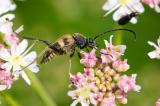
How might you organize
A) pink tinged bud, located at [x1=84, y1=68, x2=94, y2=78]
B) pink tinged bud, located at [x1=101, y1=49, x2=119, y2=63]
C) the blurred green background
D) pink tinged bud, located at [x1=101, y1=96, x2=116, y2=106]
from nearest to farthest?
pink tinged bud, located at [x1=101, y1=96, x2=116, y2=106] → pink tinged bud, located at [x1=84, y1=68, x2=94, y2=78] → pink tinged bud, located at [x1=101, y1=49, x2=119, y2=63] → the blurred green background

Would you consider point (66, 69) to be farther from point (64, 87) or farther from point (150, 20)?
point (150, 20)

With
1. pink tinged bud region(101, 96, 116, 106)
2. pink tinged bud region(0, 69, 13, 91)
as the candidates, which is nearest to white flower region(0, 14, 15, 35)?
pink tinged bud region(0, 69, 13, 91)

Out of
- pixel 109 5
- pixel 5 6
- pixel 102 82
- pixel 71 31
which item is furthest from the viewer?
pixel 71 31

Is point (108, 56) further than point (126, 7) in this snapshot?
No

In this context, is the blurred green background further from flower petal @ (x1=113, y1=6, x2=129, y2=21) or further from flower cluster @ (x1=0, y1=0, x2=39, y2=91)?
flower cluster @ (x1=0, y1=0, x2=39, y2=91)

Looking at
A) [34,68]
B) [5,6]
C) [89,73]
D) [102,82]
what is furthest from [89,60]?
[5,6]

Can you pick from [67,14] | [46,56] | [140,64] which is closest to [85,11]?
[67,14]

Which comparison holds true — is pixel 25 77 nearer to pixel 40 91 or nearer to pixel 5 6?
pixel 40 91
